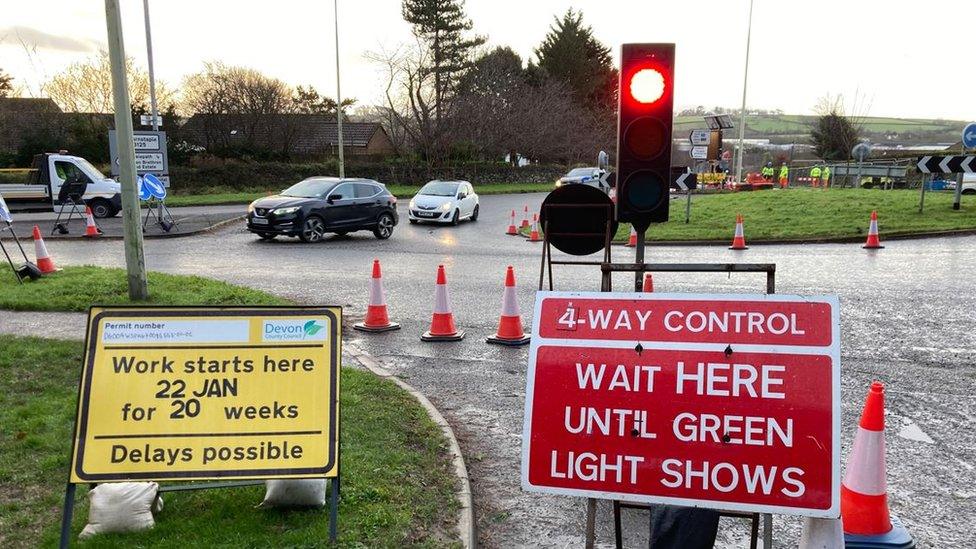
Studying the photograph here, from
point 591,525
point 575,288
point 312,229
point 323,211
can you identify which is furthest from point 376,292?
point 323,211

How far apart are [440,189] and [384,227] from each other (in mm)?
5361

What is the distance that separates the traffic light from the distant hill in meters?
81.2

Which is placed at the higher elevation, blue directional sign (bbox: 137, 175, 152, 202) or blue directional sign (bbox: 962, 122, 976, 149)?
blue directional sign (bbox: 962, 122, 976, 149)

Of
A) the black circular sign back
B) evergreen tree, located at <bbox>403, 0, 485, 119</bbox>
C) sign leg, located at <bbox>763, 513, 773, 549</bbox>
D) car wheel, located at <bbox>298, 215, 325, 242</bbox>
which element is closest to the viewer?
sign leg, located at <bbox>763, 513, 773, 549</bbox>

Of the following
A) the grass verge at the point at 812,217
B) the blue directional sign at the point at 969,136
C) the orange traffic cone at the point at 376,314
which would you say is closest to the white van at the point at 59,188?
the grass verge at the point at 812,217

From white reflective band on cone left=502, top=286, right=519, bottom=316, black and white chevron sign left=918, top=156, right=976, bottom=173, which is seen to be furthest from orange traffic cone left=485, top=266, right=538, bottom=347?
black and white chevron sign left=918, top=156, right=976, bottom=173

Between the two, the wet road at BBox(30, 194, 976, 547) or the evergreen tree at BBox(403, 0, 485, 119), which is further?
the evergreen tree at BBox(403, 0, 485, 119)

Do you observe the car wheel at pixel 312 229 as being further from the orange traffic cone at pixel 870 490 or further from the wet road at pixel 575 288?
the orange traffic cone at pixel 870 490

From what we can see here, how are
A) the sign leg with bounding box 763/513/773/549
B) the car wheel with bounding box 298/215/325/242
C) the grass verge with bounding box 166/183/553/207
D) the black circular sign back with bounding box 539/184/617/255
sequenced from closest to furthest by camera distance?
the sign leg with bounding box 763/513/773/549 < the black circular sign back with bounding box 539/184/617/255 < the car wheel with bounding box 298/215/325/242 < the grass verge with bounding box 166/183/553/207

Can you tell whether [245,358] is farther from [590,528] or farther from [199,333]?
[590,528]

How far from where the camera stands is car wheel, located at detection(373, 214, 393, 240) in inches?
727

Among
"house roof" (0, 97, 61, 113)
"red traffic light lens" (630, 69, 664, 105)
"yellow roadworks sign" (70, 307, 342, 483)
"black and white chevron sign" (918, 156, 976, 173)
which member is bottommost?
"yellow roadworks sign" (70, 307, 342, 483)

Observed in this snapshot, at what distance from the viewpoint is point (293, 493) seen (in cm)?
353

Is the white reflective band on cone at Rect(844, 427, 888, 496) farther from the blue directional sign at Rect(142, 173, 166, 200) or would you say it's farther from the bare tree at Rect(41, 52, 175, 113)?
the bare tree at Rect(41, 52, 175, 113)
